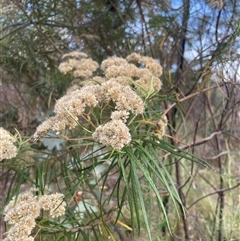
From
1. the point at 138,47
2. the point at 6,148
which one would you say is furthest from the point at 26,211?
the point at 138,47

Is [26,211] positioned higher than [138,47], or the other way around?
[138,47]

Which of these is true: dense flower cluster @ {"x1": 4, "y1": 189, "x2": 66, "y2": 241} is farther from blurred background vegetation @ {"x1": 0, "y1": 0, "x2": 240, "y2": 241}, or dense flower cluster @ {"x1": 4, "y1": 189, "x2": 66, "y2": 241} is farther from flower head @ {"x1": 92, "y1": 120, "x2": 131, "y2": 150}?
blurred background vegetation @ {"x1": 0, "y1": 0, "x2": 240, "y2": 241}

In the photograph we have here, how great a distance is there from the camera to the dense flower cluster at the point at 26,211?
2.70 ft

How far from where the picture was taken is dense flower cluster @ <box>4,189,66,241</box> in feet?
2.70

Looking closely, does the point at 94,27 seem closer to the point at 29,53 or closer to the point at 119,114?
the point at 29,53

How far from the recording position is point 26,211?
86 cm

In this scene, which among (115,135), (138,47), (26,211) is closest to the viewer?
(115,135)

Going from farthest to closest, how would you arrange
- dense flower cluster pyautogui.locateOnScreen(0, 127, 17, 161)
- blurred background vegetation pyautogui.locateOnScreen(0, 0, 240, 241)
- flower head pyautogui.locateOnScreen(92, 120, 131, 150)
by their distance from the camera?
blurred background vegetation pyautogui.locateOnScreen(0, 0, 240, 241)
dense flower cluster pyautogui.locateOnScreen(0, 127, 17, 161)
flower head pyautogui.locateOnScreen(92, 120, 131, 150)

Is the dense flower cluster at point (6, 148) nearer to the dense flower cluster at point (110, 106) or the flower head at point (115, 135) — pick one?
the dense flower cluster at point (110, 106)

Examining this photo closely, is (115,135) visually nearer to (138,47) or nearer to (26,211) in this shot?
(26,211)

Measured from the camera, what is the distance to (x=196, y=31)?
1.53 meters

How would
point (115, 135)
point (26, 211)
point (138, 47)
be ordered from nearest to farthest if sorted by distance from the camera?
point (115, 135), point (26, 211), point (138, 47)

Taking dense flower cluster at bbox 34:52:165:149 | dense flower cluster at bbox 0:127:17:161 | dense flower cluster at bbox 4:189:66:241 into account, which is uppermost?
dense flower cluster at bbox 34:52:165:149

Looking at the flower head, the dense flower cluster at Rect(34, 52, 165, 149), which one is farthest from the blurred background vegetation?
the flower head
